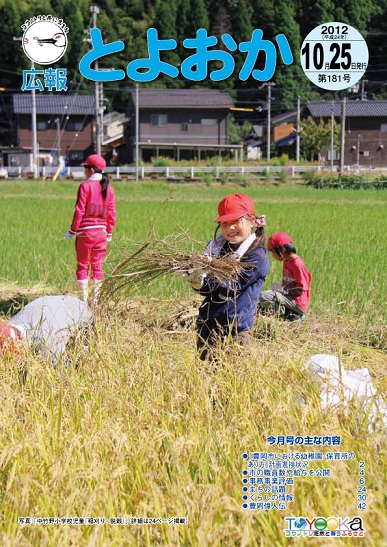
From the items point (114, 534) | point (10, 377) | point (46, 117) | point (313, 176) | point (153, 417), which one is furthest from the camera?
point (46, 117)

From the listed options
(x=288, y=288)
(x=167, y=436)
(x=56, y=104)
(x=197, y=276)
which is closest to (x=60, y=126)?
(x=56, y=104)

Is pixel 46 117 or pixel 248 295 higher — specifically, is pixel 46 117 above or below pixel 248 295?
above

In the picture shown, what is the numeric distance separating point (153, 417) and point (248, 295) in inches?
37.5

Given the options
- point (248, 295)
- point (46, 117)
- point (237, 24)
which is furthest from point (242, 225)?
point (46, 117)

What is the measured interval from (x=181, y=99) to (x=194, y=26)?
11.4 meters

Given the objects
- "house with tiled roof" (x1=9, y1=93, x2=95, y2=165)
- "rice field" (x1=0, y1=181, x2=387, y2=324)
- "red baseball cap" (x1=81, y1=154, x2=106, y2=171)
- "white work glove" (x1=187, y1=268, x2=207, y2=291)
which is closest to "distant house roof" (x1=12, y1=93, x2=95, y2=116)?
"house with tiled roof" (x1=9, y1=93, x2=95, y2=165)

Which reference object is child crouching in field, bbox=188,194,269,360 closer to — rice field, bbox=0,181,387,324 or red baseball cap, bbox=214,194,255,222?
red baseball cap, bbox=214,194,255,222

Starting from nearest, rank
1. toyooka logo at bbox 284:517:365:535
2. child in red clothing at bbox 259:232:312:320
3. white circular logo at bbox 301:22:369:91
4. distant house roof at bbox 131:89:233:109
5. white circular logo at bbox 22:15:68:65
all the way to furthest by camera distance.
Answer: toyooka logo at bbox 284:517:365:535 → child in red clothing at bbox 259:232:312:320 → white circular logo at bbox 301:22:369:91 → white circular logo at bbox 22:15:68:65 → distant house roof at bbox 131:89:233:109

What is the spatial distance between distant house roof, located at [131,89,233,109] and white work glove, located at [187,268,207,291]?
34.2 meters

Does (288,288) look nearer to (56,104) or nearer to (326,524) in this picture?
(326,524)

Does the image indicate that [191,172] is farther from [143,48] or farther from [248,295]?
[248,295]

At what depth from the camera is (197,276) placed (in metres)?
2.83

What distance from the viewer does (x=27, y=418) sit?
2.21 meters

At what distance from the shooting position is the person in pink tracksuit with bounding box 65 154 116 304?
468 cm
